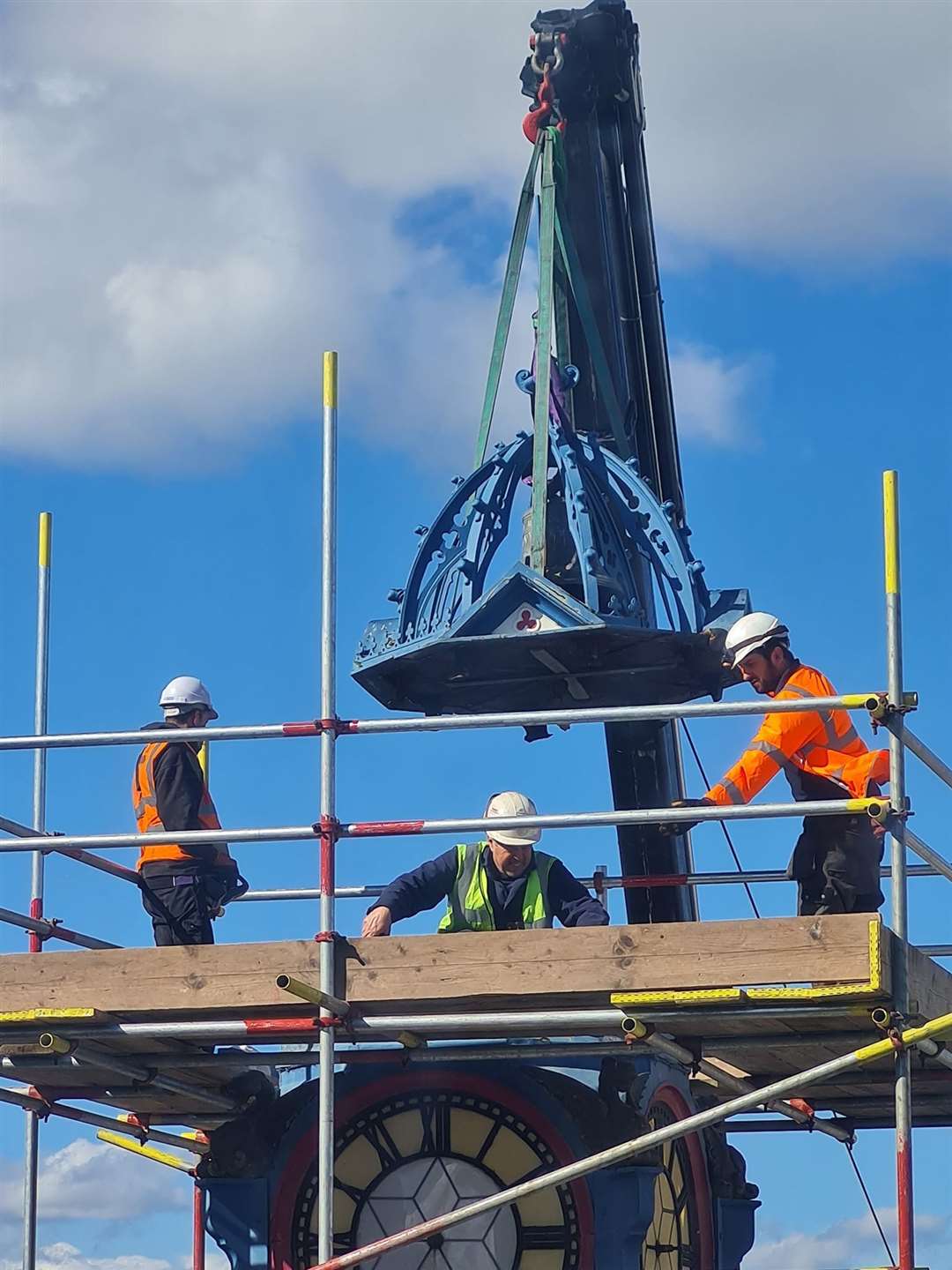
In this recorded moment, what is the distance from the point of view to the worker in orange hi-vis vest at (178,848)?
13.6m

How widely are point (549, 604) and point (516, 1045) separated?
3438 mm

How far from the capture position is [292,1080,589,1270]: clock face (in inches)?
518

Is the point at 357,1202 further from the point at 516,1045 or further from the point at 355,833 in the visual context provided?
the point at 355,833

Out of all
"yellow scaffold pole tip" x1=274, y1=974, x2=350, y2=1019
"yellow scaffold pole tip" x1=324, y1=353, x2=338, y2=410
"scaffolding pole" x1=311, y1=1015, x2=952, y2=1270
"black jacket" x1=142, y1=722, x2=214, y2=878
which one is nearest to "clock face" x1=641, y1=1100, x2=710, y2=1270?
"scaffolding pole" x1=311, y1=1015, x2=952, y2=1270

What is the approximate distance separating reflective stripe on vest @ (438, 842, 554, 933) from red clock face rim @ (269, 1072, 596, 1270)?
99cm

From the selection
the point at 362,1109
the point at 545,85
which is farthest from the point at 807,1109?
the point at 545,85

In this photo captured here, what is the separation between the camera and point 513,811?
13062mm

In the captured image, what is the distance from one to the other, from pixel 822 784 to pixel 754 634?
85cm

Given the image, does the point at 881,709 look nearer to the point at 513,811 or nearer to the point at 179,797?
the point at 513,811

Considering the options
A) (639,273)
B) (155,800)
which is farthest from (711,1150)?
(639,273)

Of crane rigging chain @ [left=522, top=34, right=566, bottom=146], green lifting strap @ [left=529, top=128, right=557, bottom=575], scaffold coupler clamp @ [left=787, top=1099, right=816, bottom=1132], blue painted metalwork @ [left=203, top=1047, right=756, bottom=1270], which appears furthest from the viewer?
crane rigging chain @ [left=522, top=34, right=566, bottom=146]

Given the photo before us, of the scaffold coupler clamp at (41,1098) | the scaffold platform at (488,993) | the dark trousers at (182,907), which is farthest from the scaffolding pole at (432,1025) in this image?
the scaffold coupler clamp at (41,1098)

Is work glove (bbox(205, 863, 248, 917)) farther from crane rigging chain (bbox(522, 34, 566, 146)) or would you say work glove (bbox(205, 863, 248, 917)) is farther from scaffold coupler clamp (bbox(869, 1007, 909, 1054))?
crane rigging chain (bbox(522, 34, 566, 146))

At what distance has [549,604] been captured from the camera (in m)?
15.4
